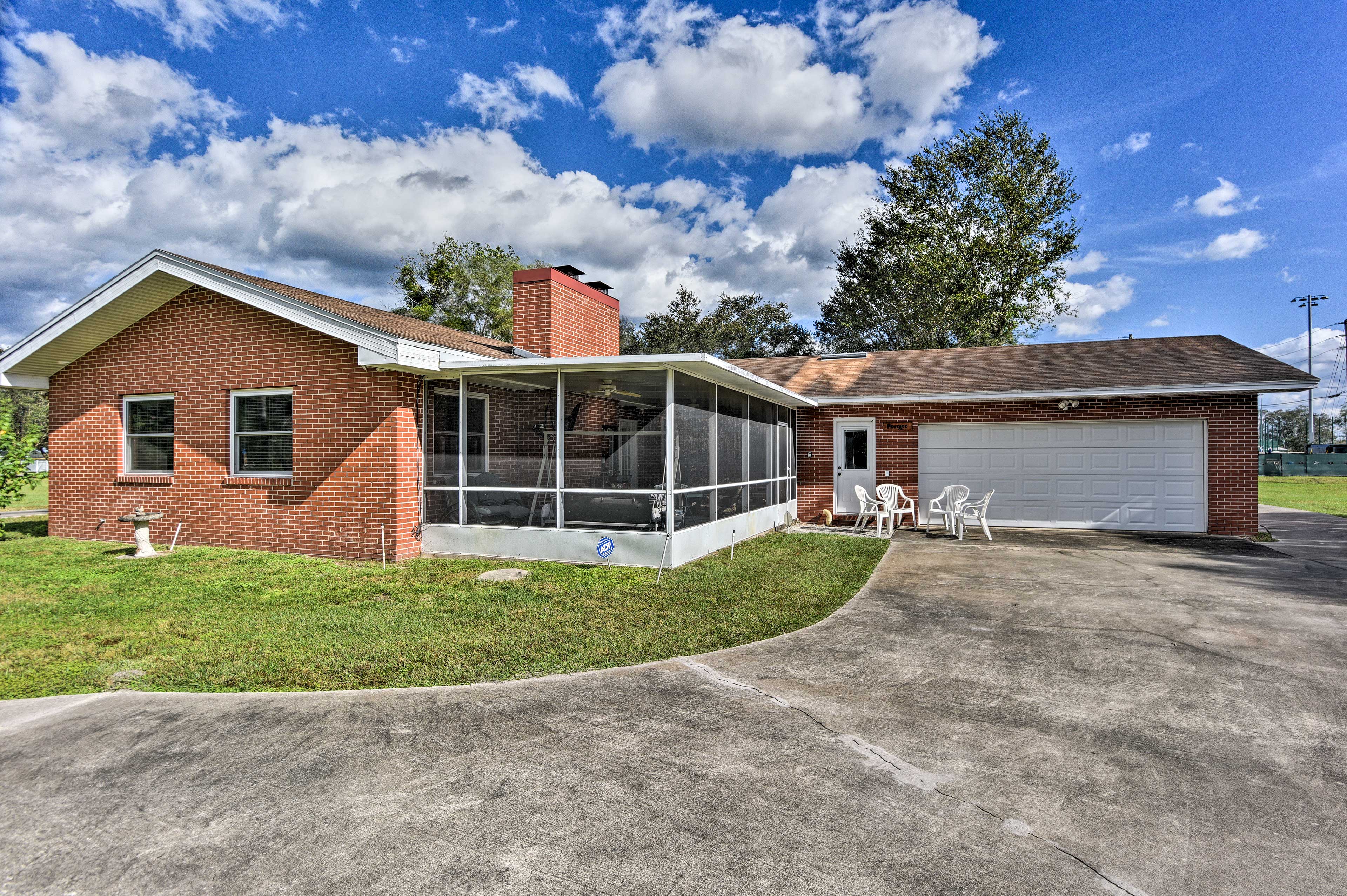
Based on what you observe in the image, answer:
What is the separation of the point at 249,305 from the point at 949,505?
489 inches

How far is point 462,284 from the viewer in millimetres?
35031

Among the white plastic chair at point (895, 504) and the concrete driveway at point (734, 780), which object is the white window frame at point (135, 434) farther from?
the white plastic chair at point (895, 504)

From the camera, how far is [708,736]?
3744mm

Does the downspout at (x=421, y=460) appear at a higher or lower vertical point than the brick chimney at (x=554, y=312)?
lower

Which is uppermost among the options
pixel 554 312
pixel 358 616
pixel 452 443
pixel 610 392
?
pixel 554 312

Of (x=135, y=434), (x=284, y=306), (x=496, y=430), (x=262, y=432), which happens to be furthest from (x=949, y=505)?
(x=135, y=434)

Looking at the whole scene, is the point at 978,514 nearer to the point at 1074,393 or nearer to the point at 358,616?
the point at 1074,393

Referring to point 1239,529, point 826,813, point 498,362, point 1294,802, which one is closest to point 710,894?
point 826,813

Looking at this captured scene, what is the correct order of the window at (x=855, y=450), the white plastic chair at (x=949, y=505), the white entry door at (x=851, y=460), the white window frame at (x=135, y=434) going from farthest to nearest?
the window at (x=855, y=450) < the white entry door at (x=851, y=460) < the white plastic chair at (x=949, y=505) < the white window frame at (x=135, y=434)

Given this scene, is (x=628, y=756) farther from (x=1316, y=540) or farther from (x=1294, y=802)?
(x=1316, y=540)

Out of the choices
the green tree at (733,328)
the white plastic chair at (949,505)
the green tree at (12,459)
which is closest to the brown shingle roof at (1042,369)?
the white plastic chair at (949,505)

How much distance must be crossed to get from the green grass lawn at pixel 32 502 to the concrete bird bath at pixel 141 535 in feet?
26.4

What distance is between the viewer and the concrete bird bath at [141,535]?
9.34m

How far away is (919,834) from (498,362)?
717 cm
